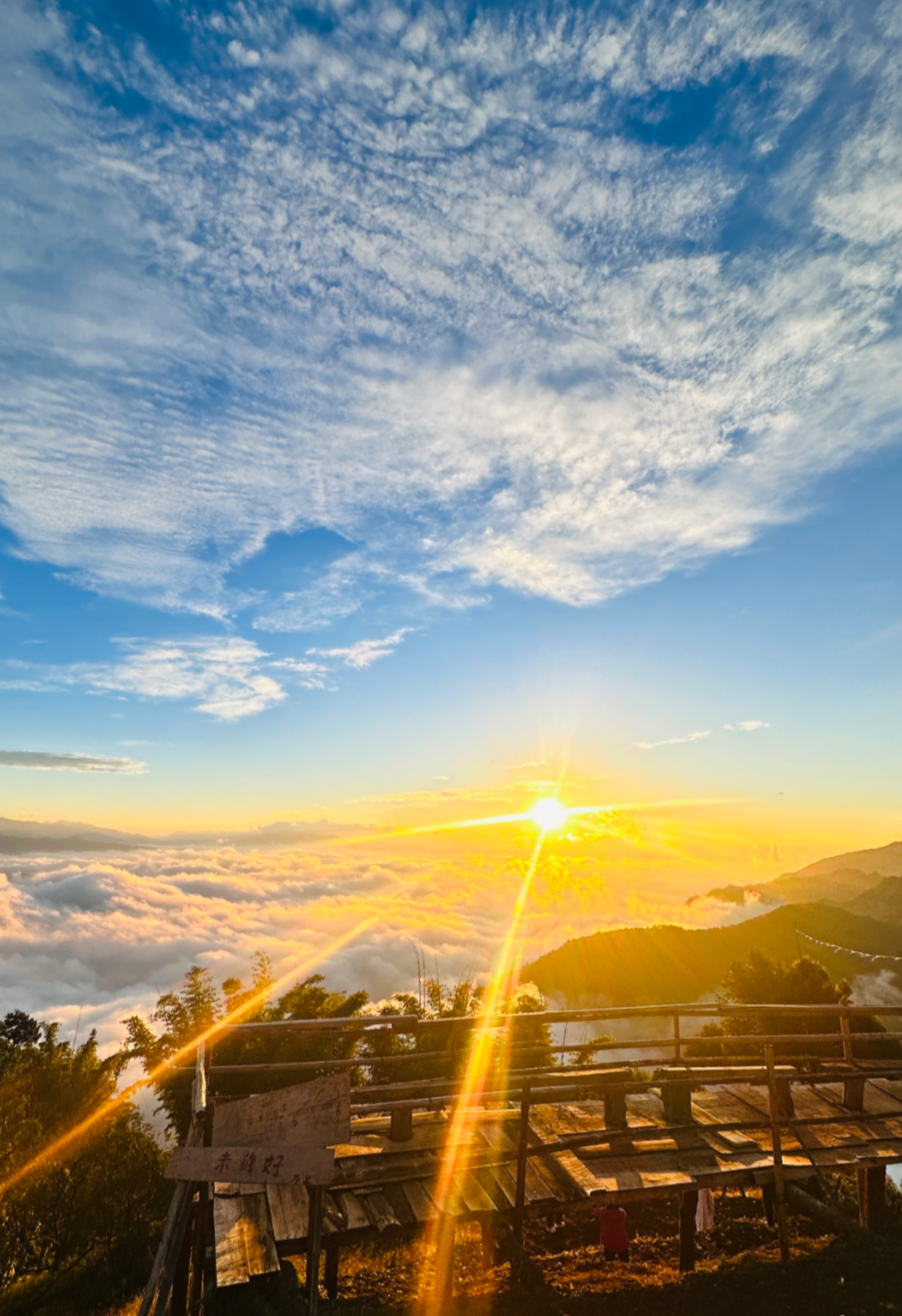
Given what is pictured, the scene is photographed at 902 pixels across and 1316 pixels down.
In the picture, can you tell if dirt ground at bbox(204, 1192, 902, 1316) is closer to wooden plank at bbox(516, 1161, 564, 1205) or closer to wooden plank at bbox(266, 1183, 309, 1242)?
wooden plank at bbox(266, 1183, 309, 1242)

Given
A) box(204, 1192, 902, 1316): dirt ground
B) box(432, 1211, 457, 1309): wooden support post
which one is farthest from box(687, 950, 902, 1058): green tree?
box(432, 1211, 457, 1309): wooden support post

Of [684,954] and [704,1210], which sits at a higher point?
[704,1210]

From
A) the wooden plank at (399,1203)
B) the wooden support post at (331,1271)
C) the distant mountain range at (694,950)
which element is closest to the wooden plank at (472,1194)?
the wooden plank at (399,1203)

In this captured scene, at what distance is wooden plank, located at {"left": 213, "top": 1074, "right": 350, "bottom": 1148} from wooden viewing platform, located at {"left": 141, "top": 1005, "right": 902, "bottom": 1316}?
0.6 inches

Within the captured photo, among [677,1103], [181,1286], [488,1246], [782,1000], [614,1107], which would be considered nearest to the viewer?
[181,1286]

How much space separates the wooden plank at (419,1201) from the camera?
7.41 meters

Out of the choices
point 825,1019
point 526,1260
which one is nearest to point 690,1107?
point 526,1260

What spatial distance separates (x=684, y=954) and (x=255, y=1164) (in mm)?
148537

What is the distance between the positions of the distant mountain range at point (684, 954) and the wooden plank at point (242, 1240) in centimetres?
13590

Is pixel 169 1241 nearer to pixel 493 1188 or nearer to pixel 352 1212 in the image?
pixel 352 1212

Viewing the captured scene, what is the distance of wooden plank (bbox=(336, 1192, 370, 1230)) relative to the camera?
7.34m

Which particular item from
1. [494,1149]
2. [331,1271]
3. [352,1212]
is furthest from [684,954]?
[352,1212]

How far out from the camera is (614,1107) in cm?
961

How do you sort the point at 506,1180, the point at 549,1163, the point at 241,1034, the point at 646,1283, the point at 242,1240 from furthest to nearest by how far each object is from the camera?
the point at 241,1034 < the point at 646,1283 < the point at 549,1163 < the point at 506,1180 < the point at 242,1240
